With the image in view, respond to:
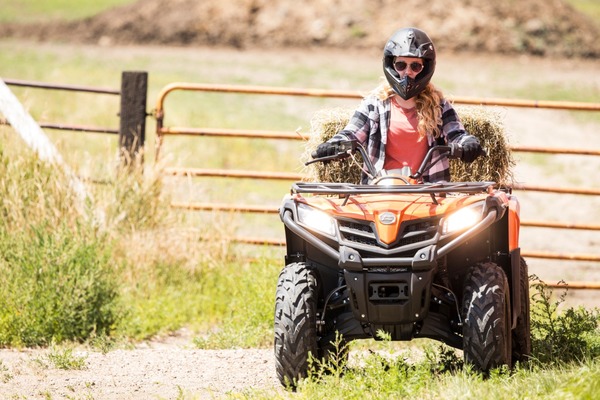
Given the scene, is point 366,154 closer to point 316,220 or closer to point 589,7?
point 316,220

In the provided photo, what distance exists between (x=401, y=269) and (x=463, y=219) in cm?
41

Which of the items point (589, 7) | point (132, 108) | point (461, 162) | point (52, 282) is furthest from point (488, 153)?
point (589, 7)

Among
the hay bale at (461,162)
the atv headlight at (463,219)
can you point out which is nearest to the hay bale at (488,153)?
the hay bale at (461,162)

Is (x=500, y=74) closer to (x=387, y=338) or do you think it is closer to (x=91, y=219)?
(x=91, y=219)

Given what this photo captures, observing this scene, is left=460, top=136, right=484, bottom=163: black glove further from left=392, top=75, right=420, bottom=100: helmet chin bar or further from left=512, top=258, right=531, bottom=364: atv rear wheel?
left=512, top=258, right=531, bottom=364: atv rear wheel

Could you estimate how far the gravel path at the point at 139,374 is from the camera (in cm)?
620

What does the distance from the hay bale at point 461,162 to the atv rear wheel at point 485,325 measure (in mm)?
2190

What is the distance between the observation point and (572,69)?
1144 inches

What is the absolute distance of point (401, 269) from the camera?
5695mm

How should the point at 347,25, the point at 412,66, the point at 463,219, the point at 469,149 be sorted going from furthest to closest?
1. the point at 347,25
2. the point at 412,66
3. the point at 469,149
4. the point at 463,219

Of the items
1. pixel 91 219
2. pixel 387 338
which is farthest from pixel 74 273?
pixel 387 338

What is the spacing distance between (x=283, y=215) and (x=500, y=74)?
71.2 feet

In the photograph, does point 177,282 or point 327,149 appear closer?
point 327,149

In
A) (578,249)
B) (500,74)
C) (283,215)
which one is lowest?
(578,249)
